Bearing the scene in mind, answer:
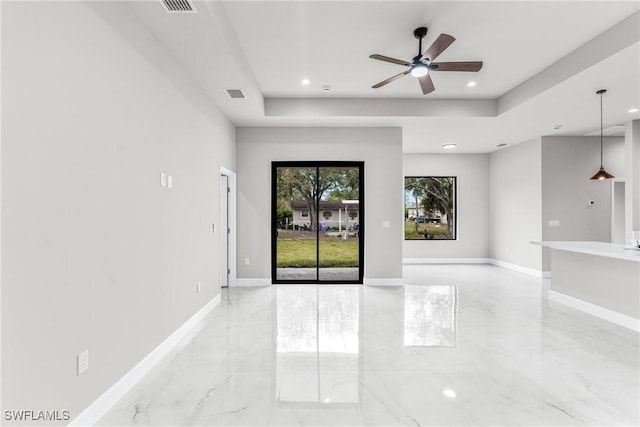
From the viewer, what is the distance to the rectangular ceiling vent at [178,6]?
2.25 metres

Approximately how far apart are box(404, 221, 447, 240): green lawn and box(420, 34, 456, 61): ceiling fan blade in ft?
18.3

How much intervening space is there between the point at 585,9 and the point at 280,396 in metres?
4.07

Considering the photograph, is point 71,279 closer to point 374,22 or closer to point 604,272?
point 374,22

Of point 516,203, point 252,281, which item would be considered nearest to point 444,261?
point 516,203

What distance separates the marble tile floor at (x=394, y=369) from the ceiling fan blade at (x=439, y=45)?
274 cm

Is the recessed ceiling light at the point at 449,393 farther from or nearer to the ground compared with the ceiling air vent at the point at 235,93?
nearer to the ground

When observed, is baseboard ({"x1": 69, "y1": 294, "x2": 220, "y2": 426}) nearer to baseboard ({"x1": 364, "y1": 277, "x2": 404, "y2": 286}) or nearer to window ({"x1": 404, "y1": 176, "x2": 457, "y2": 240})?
baseboard ({"x1": 364, "y1": 277, "x2": 404, "y2": 286})

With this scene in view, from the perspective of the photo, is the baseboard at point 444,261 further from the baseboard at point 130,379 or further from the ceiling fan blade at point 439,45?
Answer: the ceiling fan blade at point 439,45

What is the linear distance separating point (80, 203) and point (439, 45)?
297 centimetres

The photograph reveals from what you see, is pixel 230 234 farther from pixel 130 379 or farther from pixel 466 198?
pixel 466 198

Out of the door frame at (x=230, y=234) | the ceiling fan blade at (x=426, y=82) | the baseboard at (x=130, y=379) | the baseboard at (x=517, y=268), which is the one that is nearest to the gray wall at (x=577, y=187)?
the baseboard at (x=517, y=268)

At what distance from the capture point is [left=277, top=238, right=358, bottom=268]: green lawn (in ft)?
19.2

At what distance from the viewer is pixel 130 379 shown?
2.39 metres

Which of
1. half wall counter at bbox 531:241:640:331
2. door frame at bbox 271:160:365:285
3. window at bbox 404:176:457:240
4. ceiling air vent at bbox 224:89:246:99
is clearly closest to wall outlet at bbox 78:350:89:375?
ceiling air vent at bbox 224:89:246:99
